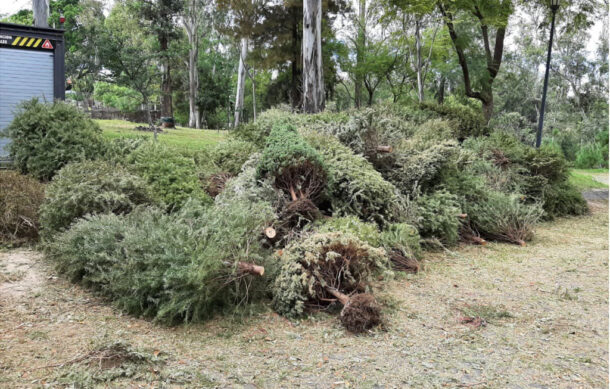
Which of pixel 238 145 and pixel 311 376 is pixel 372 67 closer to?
pixel 238 145

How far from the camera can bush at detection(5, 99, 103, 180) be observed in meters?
6.72

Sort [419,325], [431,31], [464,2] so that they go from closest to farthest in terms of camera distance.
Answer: [419,325], [464,2], [431,31]

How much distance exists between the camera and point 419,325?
393cm

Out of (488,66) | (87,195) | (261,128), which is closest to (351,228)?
(87,195)

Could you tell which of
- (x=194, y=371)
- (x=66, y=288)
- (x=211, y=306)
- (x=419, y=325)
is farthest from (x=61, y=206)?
(x=419, y=325)

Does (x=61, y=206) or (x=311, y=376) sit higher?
(x=61, y=206)

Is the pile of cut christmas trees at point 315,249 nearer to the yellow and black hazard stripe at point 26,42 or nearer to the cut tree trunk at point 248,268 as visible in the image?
the cut tree trunk at point 248,268

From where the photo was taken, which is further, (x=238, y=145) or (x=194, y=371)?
(x=238, y=145)

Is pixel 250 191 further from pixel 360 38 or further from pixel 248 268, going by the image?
pixel 360 38

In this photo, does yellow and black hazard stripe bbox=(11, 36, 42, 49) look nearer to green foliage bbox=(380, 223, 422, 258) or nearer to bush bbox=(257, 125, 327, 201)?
bush bbox=(257, 125, 327, 201)

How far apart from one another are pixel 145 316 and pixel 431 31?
2499cm

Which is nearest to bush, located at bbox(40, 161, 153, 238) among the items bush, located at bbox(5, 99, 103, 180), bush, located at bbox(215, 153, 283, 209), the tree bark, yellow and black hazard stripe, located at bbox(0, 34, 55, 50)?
bush, located at bbox(215, 153, 283, 209)

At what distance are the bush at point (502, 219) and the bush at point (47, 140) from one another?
640cm

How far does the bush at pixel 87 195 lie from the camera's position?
16.4 ft
